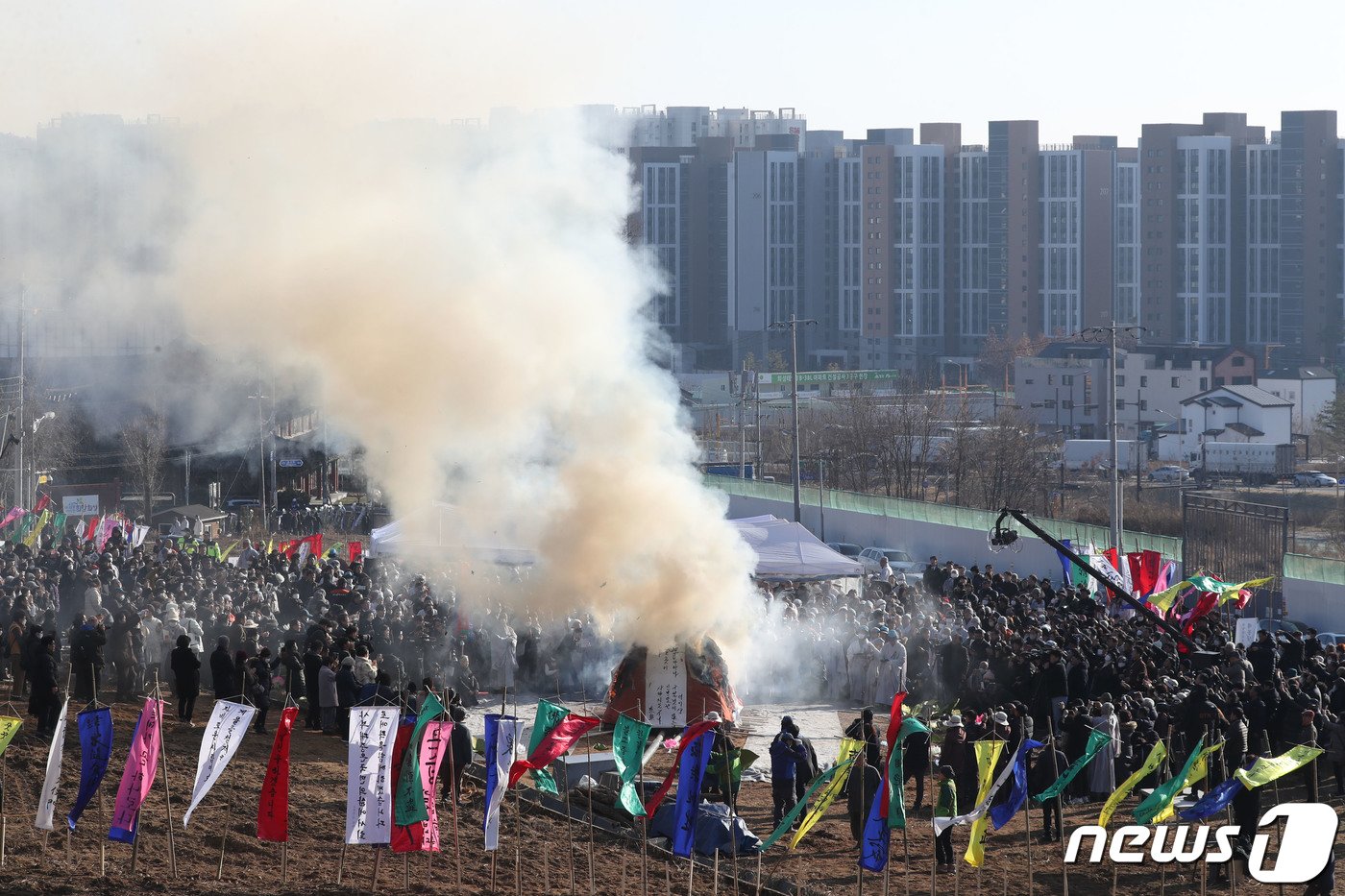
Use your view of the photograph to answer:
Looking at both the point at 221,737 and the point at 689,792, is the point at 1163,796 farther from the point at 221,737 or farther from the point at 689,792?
the point at 221,737

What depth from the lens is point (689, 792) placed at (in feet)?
47.4

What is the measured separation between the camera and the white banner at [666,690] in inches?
847

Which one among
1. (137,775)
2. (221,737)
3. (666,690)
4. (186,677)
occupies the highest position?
(221,737)

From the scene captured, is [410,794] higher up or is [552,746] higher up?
[552,746]

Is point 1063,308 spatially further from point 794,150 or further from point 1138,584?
point 1138,584

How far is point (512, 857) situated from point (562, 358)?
9.02 m

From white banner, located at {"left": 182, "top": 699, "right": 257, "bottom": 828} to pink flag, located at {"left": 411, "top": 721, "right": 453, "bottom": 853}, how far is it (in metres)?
1.53

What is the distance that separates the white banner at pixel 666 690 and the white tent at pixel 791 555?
6.79 m

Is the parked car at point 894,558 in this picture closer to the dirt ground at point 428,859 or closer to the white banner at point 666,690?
the white banner at point 666,690

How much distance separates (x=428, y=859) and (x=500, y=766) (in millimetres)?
1486

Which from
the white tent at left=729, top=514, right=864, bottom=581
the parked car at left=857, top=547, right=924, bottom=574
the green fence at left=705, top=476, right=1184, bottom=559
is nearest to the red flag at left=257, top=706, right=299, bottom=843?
the white tent at left=729, top=514, right=864, bottom=581

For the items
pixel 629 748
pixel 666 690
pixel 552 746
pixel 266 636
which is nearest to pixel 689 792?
pixel 629 748

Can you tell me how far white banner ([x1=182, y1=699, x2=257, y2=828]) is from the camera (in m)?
14.4

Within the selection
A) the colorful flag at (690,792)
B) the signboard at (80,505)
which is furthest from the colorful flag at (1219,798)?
the signboard at (80,505)
